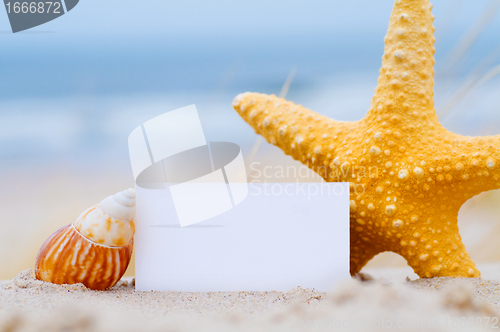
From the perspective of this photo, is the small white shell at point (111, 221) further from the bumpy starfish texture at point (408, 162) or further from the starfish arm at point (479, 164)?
the starfish arm at point (479, 164)

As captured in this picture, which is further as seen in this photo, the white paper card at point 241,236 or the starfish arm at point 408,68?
the starfish arm at point 408,68

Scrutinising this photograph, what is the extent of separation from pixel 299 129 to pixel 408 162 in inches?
11.8

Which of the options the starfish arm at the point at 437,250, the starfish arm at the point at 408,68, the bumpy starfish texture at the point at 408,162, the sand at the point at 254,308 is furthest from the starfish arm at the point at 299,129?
→ the sand at the point at 254,308

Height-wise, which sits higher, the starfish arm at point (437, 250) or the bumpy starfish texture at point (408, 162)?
the bumpy starfish texture at point (408, 162)

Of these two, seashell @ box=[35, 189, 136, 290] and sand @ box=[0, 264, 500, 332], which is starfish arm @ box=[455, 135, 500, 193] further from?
seashell @ box=[35, 189, 136, 290]

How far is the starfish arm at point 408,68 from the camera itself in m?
0.95

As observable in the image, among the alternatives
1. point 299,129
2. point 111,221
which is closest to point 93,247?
point 111,221

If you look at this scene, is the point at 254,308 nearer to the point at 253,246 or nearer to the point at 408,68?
the point at 253,246

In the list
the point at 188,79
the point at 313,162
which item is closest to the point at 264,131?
the point at 313,162

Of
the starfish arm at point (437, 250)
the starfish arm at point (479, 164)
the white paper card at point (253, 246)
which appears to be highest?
the starfish arm at point (479, 164)

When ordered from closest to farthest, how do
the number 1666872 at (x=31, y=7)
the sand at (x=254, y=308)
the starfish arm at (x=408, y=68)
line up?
the sand at (x=254, y=308)
the starfish arm at (x=408, y=68)
the number 1666872 at (x=31, y=7)

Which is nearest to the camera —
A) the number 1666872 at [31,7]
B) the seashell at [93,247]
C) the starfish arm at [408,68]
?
the seashell at [93,247]

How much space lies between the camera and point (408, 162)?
901 millimetres

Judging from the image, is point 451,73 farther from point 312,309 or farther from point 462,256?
point 312,309
